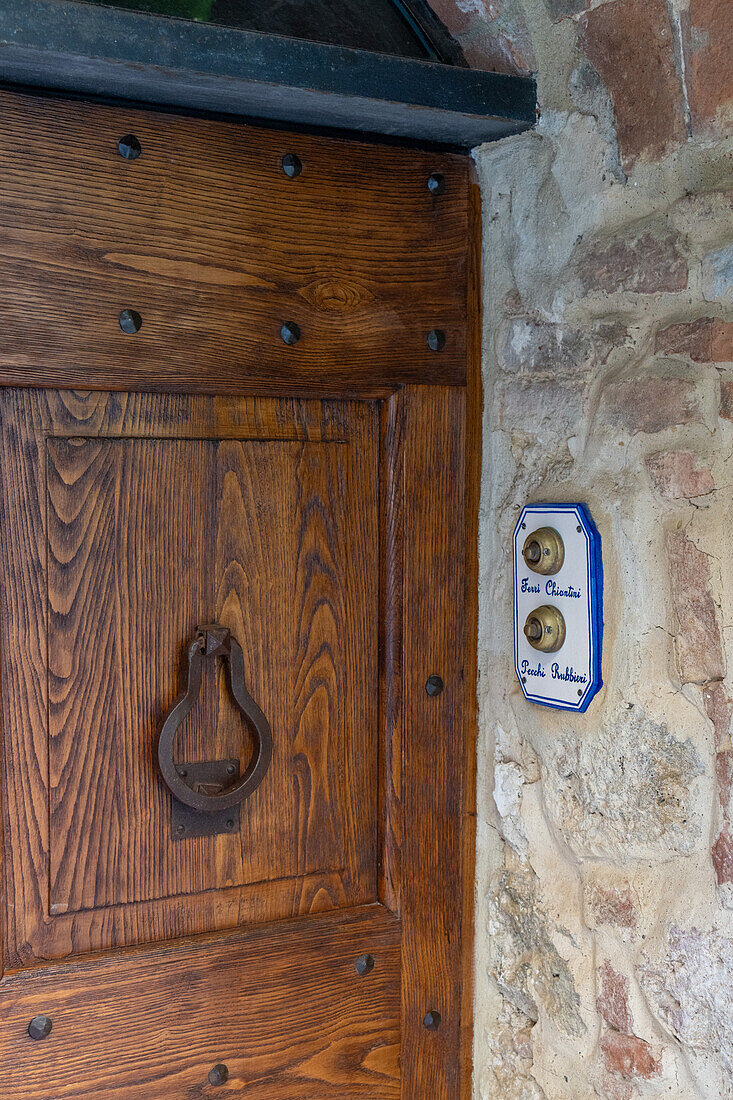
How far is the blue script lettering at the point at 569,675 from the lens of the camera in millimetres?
924

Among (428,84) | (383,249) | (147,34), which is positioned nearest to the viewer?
(147,34)

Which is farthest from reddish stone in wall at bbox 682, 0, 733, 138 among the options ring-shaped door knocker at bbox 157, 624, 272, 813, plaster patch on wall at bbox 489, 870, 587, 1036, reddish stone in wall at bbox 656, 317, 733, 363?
plaster patch on wall at bbox 489, 870, 587, 1036

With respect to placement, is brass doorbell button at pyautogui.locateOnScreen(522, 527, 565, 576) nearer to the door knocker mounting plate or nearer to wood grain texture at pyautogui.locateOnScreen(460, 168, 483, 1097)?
wood grain texture at pyautogui.locateOnScreen(460, 168, 483, 1097)

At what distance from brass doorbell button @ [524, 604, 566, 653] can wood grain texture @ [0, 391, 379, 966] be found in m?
0.17

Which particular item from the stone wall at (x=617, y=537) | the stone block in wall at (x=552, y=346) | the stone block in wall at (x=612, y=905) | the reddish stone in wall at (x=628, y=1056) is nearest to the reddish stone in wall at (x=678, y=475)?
the stone wall at (x=617, y=537)

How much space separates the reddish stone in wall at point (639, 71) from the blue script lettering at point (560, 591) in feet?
1.26

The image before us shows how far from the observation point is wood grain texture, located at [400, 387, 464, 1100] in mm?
1038

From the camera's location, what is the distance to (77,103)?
851 millimetres

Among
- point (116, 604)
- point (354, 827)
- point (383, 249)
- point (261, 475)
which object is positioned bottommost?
point (354, 827)

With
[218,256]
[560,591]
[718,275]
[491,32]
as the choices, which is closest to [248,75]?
[218,256]

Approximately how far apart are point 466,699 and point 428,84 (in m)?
0.62

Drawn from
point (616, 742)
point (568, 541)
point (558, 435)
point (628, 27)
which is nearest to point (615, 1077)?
point (616, 742)

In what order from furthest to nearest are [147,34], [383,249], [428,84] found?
[383,249] < [428,84] < [147,34]

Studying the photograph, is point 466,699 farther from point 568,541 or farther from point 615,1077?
point 615,1077
